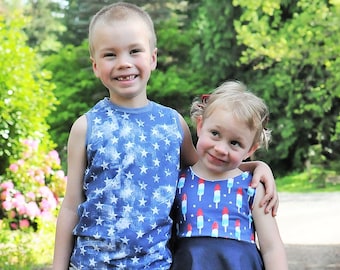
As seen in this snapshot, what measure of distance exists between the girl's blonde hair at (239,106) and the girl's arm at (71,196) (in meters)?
0.44

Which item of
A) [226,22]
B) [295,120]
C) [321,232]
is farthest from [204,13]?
[321,232]

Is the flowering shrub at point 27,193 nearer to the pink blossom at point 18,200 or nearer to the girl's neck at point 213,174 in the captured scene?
the pink blossom at point 18,200

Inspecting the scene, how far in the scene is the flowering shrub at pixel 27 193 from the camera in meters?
7.99

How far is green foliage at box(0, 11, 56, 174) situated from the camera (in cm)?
793

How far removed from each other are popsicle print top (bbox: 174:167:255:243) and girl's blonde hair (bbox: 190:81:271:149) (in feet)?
0.62

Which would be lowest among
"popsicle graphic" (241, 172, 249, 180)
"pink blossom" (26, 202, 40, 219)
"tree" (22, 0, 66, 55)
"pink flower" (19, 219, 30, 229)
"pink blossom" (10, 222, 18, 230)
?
"pink blossom" (10, 222, 18, 230)

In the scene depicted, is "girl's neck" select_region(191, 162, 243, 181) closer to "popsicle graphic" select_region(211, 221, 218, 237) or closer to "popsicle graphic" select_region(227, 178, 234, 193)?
"popsicle graphic" select_region(227, 178, 234, 193)

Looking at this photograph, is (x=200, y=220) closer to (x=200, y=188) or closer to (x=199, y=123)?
(x=200, y=188)

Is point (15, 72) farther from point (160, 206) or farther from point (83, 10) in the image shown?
point (83, 10)

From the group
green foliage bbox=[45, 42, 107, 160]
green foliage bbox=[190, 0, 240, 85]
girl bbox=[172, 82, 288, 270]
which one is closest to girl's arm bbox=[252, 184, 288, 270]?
girl bbox=[172, 82, 288, 270]

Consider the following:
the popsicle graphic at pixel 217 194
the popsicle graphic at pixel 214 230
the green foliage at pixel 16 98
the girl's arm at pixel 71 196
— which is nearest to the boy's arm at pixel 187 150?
the popsicle graphic at pixel 217 194

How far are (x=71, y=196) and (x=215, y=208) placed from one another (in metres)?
0.49

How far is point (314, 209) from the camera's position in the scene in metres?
12.2

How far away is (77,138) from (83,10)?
80.5ft
